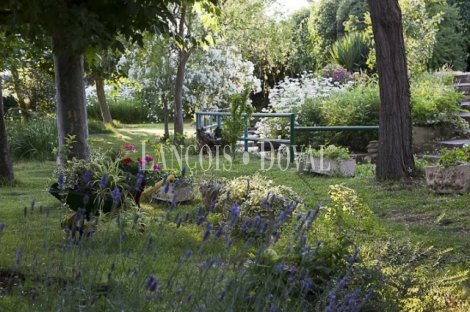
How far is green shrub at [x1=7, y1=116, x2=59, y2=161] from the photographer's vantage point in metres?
13.2

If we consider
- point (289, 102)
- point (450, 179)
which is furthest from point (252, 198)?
point (289, 102)

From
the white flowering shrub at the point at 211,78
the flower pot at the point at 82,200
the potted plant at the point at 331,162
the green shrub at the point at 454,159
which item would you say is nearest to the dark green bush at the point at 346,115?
the potted plant at the point at 331,162

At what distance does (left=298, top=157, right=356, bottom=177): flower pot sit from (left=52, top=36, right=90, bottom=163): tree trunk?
379 cm

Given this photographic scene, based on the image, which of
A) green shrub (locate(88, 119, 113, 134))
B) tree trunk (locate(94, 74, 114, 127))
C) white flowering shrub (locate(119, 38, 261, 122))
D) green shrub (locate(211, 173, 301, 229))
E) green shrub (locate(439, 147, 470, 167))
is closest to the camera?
green shrub (locate(211, 173, 301, 229))

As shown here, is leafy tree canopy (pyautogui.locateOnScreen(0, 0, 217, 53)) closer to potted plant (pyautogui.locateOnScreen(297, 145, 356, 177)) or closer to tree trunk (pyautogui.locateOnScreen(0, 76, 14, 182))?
tree trunk (pyautogui.locateOnScreen(0, 76, 14, 182))

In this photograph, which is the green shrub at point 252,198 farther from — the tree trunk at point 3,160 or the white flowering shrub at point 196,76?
the white flowering shrub at point 196,76

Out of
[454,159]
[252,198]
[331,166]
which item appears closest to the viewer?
[252,198]

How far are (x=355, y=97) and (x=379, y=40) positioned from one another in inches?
202

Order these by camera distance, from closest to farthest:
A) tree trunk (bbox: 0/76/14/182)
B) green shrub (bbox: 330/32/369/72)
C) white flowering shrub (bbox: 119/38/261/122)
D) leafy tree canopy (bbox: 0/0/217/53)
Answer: leafy tree canopy (bbox: 0/0/217/53) < tree trunk (bbox: 0/76/14/182) < white flowering shrub (bbox: 119/38/261/122) < green shrub (bbox: 330/32/369/72)

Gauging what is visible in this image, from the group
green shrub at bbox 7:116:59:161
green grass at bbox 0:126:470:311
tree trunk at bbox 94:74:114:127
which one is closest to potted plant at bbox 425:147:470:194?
green grass at bbox 0:126:470:311

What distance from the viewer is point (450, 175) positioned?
786 centimetres

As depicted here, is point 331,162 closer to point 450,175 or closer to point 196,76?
point 450,175

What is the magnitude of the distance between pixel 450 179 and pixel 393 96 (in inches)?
55.6

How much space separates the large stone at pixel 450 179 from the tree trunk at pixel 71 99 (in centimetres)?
380
